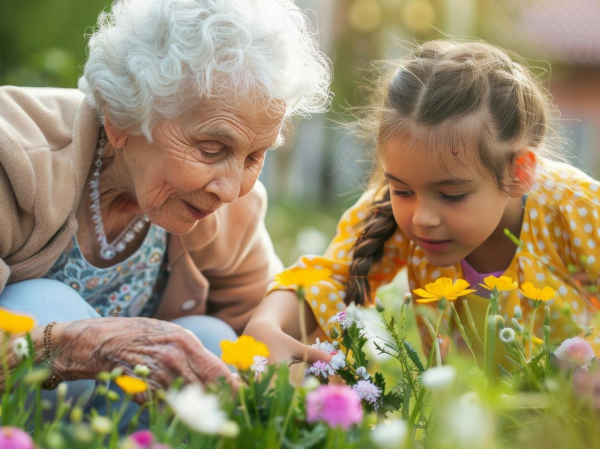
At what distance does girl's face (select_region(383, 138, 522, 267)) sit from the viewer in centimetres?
214

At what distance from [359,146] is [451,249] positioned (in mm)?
633

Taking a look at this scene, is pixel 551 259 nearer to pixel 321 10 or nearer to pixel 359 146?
pixel 359 146

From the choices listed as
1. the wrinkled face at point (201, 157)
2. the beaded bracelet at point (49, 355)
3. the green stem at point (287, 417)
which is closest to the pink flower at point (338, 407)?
the green stem at point (287, 417)

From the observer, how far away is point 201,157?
204cm

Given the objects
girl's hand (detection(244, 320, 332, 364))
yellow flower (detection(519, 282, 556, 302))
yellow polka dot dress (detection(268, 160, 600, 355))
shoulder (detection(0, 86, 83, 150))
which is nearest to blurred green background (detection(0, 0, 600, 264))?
yellow polka dot dress (detection(268, 160, 600, 355))

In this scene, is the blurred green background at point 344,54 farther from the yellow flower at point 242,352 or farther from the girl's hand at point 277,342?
the yellow flower at point 242,352

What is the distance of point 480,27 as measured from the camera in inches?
340

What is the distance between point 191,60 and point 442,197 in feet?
2.68

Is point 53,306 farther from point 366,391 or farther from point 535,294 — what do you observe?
point 535,294

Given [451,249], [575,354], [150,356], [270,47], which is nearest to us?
[575,354]

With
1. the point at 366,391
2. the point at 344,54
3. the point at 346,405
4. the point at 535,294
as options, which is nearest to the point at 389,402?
the point at 366,391

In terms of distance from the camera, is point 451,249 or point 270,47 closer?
point 270,47

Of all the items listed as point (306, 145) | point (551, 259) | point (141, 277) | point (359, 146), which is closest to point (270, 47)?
point (359, 146)

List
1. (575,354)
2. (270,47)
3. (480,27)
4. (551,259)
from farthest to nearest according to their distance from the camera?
(480,27)
(551,259)
(270,47)
(575,354)
